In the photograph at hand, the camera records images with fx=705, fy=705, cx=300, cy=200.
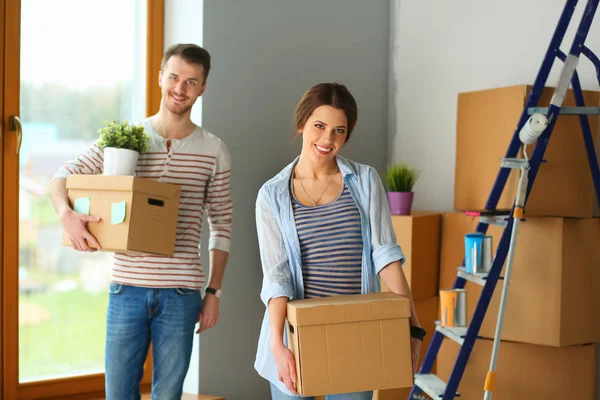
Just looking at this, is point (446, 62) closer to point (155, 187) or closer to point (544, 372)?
point (544, 372)

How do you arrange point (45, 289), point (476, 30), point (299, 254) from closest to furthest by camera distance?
point (299, 254), point (45, 289), point (476, 30)

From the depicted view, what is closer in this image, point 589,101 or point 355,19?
point 589,101

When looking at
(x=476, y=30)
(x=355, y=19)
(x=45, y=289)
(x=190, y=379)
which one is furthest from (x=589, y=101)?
(x=45, y=289)

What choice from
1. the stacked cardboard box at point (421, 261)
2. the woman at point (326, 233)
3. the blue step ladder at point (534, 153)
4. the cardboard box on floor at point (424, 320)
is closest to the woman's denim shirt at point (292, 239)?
the woman at point (326, 233)

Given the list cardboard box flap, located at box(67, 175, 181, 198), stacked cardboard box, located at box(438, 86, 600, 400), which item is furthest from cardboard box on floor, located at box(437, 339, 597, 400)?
cardboard box flap, located at box(67, 175, 181, 198)

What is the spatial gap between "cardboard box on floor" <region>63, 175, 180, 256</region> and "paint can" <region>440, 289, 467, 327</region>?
110cm

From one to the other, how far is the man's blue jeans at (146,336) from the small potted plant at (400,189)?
1.20 metres

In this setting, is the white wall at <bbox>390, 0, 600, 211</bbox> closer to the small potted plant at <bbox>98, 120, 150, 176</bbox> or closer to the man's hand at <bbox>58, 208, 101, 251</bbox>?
the small potted plant at <bbox>98, 120, 150, 176</bbox>

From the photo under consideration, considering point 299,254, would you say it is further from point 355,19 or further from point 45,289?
point 355,19

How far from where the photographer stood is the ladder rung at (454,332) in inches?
98.0

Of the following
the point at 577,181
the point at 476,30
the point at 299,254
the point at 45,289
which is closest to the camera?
the point at 299,254

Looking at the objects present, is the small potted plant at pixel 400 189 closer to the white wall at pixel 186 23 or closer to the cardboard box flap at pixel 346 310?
the white wall at pixel 186 23

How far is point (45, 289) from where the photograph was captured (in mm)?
2859

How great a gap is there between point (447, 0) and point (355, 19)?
446mm
